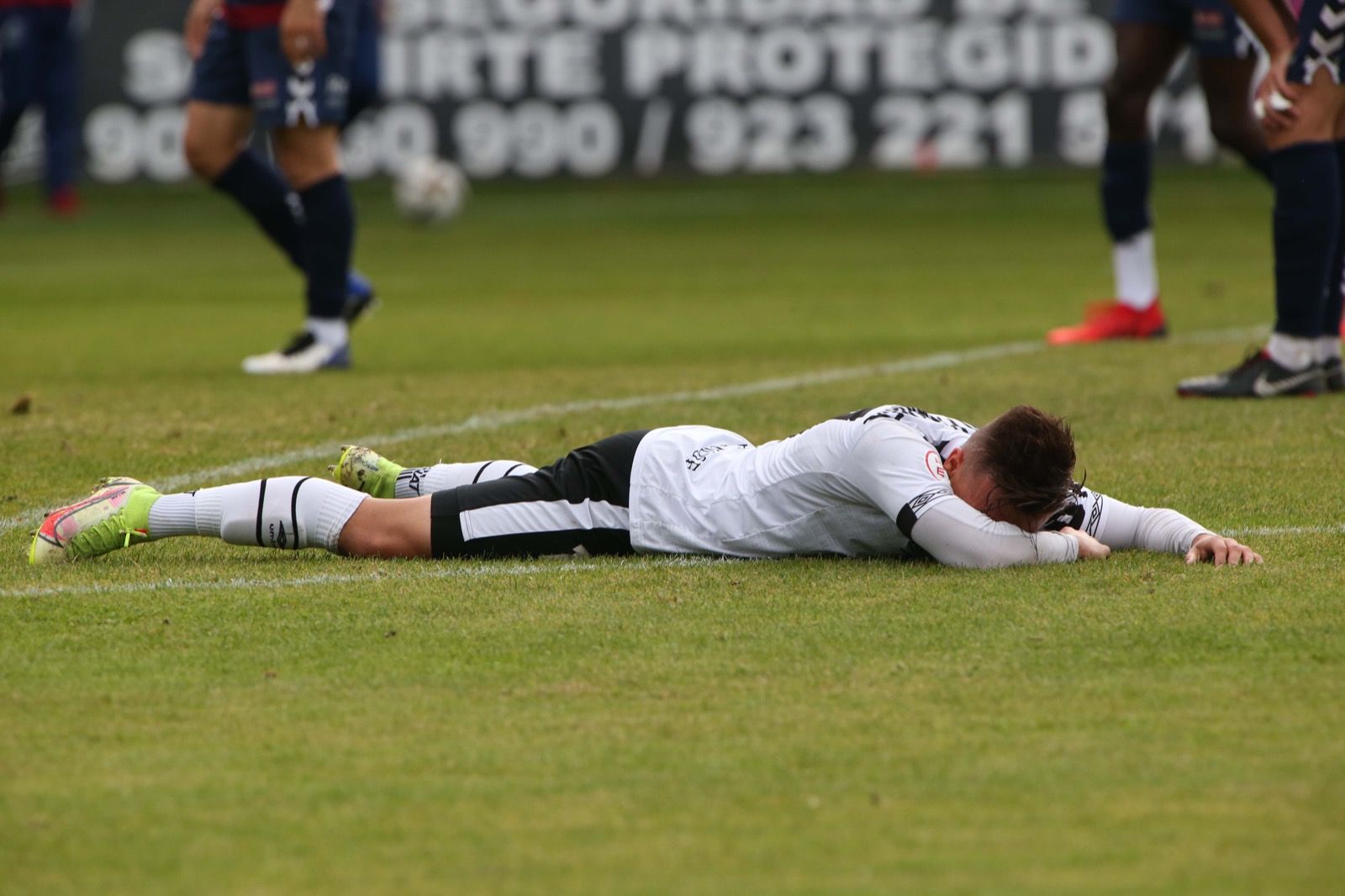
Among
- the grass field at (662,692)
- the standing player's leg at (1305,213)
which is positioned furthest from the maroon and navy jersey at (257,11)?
the standing player's leg at (1305,213)

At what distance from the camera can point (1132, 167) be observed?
810cm

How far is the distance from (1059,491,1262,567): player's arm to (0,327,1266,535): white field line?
2302 millimetres

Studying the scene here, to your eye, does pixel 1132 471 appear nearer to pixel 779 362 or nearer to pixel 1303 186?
pixel 1303 186

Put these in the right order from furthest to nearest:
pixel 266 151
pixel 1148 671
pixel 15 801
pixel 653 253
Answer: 1. pixel 266 151
2. pixel 653 253
3. pixel 1148 671
4. pixel 15 801

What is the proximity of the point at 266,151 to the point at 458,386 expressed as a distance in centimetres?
1084

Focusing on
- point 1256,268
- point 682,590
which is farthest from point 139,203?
point 682,590

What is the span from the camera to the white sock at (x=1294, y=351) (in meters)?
6.18

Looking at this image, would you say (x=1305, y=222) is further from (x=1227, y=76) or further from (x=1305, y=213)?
(x=1227, y=76)

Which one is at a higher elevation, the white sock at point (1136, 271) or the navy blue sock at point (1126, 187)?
the navy blue sock at point (1126, 187)

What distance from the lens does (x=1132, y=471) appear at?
496 centimetres

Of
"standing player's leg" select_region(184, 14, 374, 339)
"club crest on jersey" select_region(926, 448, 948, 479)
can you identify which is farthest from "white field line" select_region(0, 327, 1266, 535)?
"club crest on jersey" select_region(926, 448, 948, 479)

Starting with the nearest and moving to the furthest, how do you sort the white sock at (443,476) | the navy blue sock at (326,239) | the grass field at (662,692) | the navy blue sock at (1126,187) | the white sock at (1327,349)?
1. the grass field at (662,692)
2. the white sock at (443,476)
3. the white sock at (1327,349)
4. the navy blue sock at (326,239)
5. the navy blue sock at (1126,187)

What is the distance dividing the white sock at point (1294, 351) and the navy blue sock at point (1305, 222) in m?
0.09

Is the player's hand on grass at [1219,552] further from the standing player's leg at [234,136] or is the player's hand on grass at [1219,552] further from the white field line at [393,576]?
the standing player's leg at [234,136]
